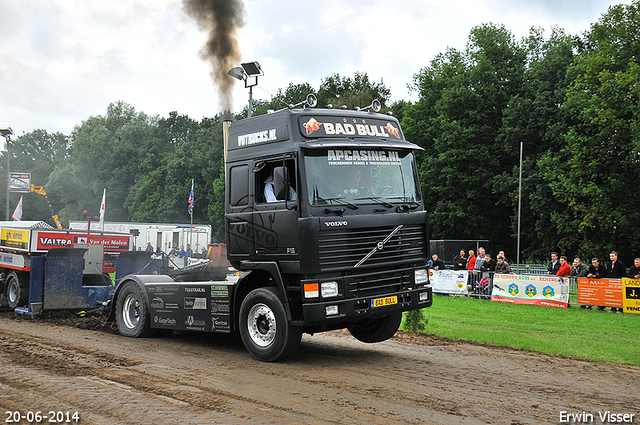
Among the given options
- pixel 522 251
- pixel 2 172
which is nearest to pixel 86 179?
pixel 2 172

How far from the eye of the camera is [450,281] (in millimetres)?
21172

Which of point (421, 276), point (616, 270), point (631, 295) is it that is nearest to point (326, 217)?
point (421, 276)

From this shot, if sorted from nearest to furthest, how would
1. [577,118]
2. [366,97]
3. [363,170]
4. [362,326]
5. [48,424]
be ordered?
1. [48,424]
2. [363,170]
3. [362,326]
4. [577,118]
5. [366,97]

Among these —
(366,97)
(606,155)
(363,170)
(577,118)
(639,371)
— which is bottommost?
(639,371)

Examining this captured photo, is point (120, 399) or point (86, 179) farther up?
point (86, 179)

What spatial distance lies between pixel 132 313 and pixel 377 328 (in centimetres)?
475

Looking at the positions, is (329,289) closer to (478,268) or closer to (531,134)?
(478,268)

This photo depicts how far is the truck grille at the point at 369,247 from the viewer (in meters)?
7.98

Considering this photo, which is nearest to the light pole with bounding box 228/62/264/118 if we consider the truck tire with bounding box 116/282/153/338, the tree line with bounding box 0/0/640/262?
the truck tire with bounding box 116/282/153/338

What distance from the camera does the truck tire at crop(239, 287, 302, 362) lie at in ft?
26.8

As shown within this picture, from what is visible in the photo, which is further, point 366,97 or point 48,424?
point 366,97

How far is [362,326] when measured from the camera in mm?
9945

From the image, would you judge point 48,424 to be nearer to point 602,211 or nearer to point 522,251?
point 602,211

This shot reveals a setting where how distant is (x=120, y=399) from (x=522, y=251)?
38613mm
